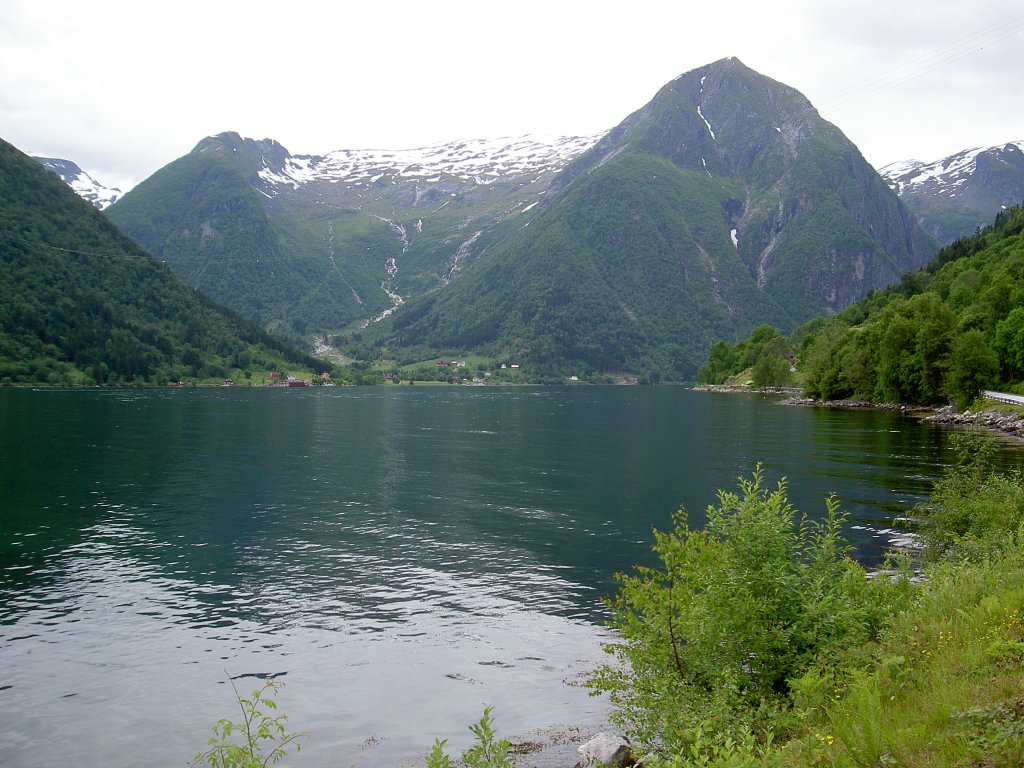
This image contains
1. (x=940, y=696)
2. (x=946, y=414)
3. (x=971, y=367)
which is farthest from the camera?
(x=946, y=414)

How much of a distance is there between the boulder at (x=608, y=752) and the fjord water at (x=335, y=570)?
303cm

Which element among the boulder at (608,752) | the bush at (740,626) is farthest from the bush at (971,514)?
the boulder at (608,752)

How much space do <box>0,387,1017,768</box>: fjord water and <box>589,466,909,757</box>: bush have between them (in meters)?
3.88

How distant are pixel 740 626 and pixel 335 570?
2068 centimetres

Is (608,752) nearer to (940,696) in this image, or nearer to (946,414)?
(940,696)

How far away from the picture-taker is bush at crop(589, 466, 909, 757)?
44.4 ft

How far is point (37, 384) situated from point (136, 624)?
183055 mm

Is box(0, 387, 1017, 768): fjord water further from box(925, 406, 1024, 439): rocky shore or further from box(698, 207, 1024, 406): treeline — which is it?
box(698, 207, 1024, 406): treeline

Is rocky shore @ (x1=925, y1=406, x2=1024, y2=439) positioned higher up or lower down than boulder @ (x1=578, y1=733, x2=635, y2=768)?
higher up

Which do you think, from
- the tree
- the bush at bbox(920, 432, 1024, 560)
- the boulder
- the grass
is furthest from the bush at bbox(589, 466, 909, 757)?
the tree

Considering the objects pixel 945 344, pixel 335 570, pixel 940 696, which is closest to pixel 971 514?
pixel 940 696

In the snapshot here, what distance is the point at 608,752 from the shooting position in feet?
46.1

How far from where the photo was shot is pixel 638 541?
118 ft

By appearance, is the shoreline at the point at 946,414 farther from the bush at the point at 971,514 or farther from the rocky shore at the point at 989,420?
the bush at the point at 971,514
